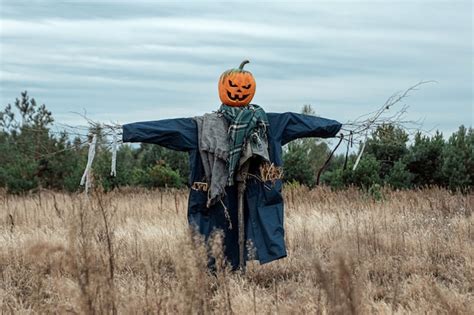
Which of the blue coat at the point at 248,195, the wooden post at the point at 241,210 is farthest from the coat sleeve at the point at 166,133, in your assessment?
the wooden post at the point at 241,210

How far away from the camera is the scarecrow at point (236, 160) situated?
24.4 ft

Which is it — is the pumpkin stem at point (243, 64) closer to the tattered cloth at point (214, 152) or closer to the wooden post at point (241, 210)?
the tattered cloth at point (214, 152)

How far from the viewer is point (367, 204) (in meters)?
12.3

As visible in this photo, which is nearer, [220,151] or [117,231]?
[220,151]

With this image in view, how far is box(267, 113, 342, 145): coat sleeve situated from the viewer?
7805mm

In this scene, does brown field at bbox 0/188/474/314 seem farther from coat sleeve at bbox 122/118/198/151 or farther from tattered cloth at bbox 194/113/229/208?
coat sleeve at bbox 122/118/198/151

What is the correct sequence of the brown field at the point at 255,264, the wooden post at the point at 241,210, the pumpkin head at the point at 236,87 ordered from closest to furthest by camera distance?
the brown field at the point at 255,264, the wooden post at the point at 241,210, the pumpkin head at the point at 236,87

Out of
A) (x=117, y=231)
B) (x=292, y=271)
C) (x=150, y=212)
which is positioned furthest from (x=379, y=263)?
(x=150, y=212)

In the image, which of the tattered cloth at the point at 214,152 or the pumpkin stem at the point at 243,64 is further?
the pumpkin stem at the point at 243,64

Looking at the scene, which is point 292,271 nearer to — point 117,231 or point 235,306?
point 235,306

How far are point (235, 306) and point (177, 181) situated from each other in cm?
1284

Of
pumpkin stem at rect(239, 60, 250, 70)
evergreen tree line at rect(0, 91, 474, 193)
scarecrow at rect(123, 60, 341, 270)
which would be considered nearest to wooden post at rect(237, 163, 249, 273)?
scarecrow at rect(123, 60, 341, 270)

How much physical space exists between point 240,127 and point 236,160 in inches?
11.5

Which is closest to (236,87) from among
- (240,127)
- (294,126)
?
(240,127)
